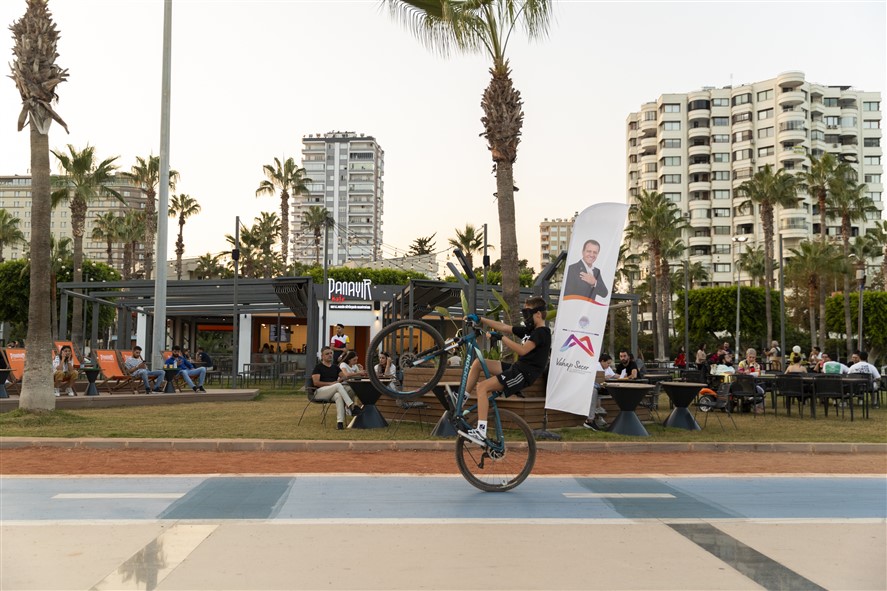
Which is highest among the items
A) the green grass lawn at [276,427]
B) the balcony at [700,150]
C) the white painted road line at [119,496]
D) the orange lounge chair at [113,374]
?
the balcony at [700,150]

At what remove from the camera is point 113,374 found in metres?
19.1

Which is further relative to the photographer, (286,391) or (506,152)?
(286,391)

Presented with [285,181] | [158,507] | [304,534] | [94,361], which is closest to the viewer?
[304,534]

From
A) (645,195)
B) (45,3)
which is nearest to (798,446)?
(45,3)

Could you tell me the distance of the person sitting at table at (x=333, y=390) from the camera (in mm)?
12156

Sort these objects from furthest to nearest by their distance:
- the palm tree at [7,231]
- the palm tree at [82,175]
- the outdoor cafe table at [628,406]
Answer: the palm tree at [7,231], the palm tree at [82,175], the outdoor cafe table at [628,406]

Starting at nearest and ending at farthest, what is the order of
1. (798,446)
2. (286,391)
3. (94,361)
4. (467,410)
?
(467,410), (798,446), (94,361), (286,391)

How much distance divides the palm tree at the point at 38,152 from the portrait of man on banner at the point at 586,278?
27.2ft

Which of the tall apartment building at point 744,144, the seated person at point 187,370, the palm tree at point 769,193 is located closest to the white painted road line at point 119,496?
Answer: the seated person at point 187,370

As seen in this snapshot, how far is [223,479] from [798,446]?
25.5 feet

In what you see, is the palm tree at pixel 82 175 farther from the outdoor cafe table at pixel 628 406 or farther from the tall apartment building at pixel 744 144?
the tall apartment building at pixel 744 144

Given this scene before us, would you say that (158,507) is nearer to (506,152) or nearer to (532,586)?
(532,586)

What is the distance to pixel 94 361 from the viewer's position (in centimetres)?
1866

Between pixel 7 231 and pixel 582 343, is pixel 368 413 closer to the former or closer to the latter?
pixel 582 343
